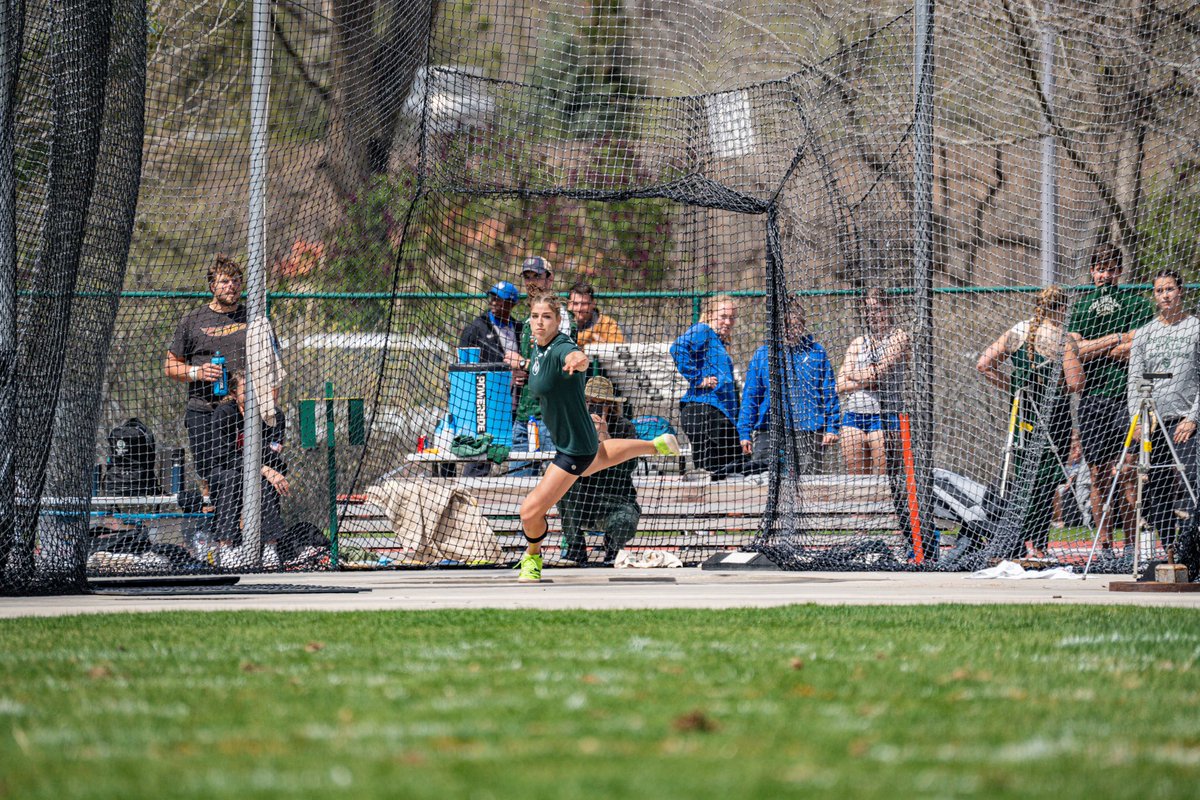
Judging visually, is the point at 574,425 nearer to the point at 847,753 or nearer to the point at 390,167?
the point at 390,167

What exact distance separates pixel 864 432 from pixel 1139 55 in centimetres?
553

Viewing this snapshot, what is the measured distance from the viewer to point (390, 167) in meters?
11.7

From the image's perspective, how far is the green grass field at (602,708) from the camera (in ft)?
11.2

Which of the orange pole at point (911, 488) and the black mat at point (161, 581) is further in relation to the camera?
the orange pole at point (911, 488)

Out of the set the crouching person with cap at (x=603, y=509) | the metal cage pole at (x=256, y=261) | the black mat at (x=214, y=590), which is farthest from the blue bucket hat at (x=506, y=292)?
the black mat at (x=214, y=590)

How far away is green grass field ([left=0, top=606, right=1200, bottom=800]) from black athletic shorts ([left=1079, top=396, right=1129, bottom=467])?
14.4 ft

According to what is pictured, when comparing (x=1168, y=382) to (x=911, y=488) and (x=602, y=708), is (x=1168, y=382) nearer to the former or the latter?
(x=911, y=488)

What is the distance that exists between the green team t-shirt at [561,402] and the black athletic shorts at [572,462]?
3 cm

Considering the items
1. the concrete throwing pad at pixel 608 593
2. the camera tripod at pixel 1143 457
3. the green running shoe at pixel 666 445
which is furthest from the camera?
the green running shoe at pixel 666 445

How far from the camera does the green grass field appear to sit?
341cm

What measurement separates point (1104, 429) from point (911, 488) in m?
1.60

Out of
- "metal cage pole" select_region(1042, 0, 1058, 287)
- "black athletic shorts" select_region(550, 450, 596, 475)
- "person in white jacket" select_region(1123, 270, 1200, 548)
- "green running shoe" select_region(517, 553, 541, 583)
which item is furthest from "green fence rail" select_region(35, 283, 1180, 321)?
"green running shoe" select_region(517, 553, 541, 583)

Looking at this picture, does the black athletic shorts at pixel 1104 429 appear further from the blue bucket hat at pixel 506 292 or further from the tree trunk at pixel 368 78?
the tree trunk at pixel 368 78

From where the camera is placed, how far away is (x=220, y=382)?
11.0 m
